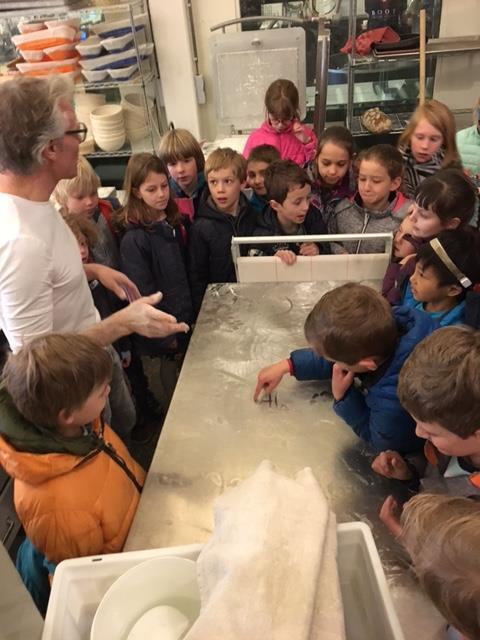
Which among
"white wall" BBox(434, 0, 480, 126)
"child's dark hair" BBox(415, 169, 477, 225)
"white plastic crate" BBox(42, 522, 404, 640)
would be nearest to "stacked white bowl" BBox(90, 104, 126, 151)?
"child's dark hair" BBox(415, 169, 477, 225)

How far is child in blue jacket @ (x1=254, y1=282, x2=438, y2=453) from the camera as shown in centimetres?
108

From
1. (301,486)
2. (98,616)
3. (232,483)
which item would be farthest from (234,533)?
(232,483)

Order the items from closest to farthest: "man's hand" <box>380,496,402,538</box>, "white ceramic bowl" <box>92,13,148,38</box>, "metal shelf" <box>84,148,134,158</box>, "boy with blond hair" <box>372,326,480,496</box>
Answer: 1. "boy with blond hair" <box>372,326,480,496</box>
2. "man's hand" <box>380,496,402,538</box>
3. "white ceramic bowl" <box>92,13,148,38</box>
4. "metal shelf" <box>84,148,134,158</box>

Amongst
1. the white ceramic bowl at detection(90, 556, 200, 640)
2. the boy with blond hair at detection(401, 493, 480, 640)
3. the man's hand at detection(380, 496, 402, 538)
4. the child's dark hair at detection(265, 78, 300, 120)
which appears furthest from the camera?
the child's dark hair at detection(265, 78, 300, 120)

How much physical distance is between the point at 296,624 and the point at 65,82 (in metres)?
1.24

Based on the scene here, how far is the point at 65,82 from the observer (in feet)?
4.05

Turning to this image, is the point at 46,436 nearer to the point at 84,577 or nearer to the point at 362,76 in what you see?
the point at 84,577

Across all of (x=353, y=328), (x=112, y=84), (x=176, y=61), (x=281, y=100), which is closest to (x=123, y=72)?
(x=112, y=84)

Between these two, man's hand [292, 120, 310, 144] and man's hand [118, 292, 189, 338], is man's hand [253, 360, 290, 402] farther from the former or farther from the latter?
man's hand [292, 120, 310, 144]

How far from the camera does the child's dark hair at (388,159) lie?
6.26 ft

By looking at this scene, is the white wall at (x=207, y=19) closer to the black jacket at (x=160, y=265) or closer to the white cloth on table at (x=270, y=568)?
the black jacket at (x=160, y=265)

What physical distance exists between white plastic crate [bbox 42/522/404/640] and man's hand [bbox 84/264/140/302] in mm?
927

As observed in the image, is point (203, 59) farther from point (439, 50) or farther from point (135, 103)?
point (439, 50)

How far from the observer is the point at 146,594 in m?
0.78
